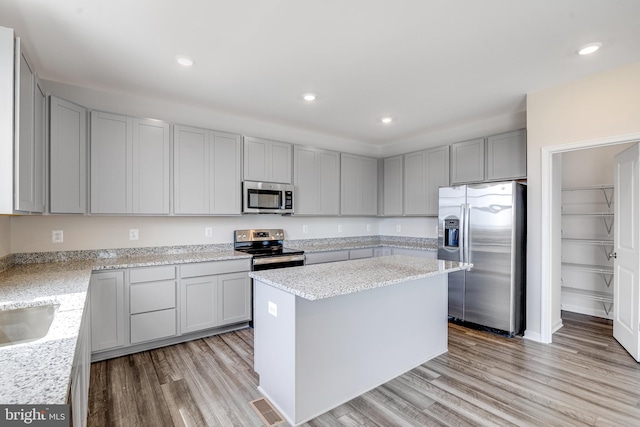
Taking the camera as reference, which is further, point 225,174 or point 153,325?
point 225,174

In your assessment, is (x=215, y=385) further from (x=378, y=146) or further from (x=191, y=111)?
(x=378, y=146)

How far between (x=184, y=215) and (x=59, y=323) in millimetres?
2228

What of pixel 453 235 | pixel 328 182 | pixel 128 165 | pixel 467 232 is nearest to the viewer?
pixel 128 165

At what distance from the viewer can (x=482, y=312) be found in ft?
12.1

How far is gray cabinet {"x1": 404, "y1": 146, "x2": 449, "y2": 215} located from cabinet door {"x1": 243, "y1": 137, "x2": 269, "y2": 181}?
7.42 ft

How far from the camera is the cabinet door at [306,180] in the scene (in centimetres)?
447

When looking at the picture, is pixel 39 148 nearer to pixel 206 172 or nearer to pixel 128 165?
pixel 128 165

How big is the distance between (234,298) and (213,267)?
45cm

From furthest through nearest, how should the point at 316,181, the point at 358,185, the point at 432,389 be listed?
the point at 358,185, the point at 316,181, the point at 432,389

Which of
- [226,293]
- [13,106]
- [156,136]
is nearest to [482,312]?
[226,293]

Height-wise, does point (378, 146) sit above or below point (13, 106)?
above

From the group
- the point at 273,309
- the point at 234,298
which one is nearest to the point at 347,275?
the point at 273,309

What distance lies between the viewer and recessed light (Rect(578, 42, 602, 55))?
2404mm

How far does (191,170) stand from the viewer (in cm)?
355
